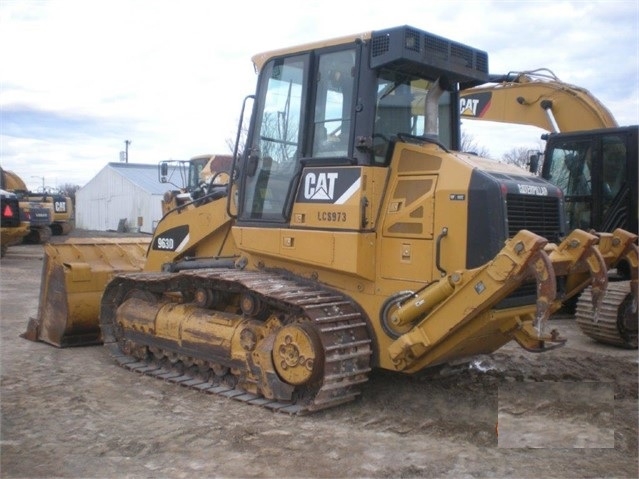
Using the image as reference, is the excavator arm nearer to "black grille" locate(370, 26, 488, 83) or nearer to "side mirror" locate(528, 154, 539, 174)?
"side mirror" locate(528, 154, 539, 174)

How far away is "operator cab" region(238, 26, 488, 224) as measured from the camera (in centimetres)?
595

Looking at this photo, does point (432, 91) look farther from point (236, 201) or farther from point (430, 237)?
point (236, 201)

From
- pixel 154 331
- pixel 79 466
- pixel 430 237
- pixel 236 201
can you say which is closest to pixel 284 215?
pixel 236 201

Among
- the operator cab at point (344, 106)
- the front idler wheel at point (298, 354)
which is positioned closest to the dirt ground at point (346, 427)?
the front idler wheel at point (298, 354)

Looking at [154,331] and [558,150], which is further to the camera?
[558,150]

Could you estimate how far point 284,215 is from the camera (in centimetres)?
643

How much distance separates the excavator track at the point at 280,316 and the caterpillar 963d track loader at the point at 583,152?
163 inches

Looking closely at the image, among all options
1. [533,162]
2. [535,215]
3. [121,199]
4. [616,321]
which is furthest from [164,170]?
[121,199]

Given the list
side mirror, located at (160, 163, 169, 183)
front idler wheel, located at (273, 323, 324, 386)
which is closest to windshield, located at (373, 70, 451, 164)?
front idler wheel, located at (273, 323, 324, 386)

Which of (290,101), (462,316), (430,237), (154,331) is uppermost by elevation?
(290,101)

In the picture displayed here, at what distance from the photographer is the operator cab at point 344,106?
5.95m

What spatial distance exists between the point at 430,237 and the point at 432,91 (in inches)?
57.5

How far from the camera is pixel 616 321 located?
28.0ft

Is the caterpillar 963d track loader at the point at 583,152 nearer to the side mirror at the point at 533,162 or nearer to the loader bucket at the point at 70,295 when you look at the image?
the side mirror at the point at 533,162
